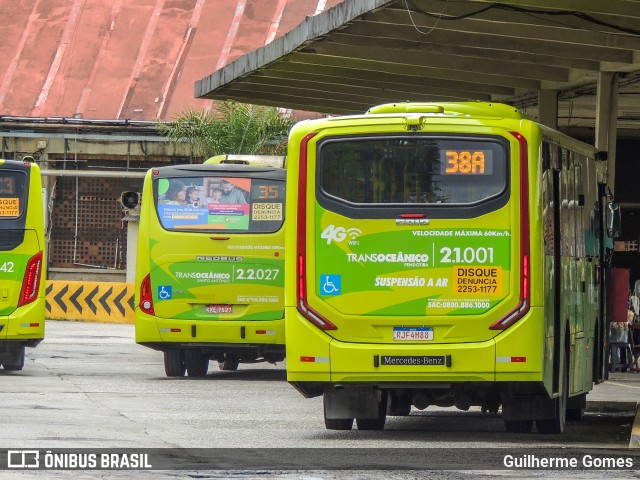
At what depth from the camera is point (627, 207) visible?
3672 cm

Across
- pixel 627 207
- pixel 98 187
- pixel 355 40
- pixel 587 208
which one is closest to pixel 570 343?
pixel 587 208

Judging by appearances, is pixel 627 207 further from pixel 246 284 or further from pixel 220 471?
pixel 220 471

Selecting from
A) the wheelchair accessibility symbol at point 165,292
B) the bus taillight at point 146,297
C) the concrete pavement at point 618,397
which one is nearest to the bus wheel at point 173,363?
the bus taillight at point 146,297

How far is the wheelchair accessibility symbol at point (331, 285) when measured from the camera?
14.2 m

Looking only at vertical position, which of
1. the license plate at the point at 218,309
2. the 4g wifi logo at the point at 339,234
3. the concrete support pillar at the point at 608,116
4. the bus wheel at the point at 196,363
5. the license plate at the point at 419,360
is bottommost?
the bus wheel at the point at 196,363

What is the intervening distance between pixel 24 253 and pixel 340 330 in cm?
914

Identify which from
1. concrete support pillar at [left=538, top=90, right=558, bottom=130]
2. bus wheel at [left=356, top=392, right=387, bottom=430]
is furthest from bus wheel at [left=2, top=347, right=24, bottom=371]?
bus wheel at [left=356, top=392, right=387, bottom=430]

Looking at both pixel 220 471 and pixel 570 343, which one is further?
pixel 570 343

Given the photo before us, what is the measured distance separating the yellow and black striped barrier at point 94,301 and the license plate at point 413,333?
90.9 ft

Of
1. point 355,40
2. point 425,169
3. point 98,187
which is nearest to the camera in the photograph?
point 425,169

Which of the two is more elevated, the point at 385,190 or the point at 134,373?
the point at 385,190

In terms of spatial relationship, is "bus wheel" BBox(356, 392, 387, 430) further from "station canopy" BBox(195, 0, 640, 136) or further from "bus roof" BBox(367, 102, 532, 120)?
"station canopy" BBox(195, 0, 640, 136)

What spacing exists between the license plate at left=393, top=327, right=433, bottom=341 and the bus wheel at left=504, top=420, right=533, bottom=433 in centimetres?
153

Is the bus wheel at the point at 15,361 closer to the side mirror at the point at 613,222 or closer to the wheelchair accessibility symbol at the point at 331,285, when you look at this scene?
the side mirror at the point at 613,222
